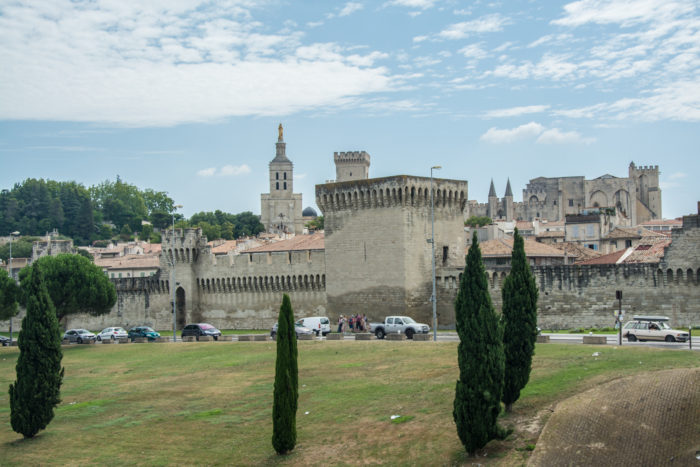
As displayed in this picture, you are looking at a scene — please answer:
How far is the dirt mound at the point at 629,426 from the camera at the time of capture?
2191 cm

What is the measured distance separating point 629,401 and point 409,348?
1669 centimetres

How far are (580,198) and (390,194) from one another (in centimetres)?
13440

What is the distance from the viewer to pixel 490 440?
24094 millimetres

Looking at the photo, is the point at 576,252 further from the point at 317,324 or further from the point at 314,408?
the point at 314,408

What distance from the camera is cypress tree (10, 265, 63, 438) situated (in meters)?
32.9

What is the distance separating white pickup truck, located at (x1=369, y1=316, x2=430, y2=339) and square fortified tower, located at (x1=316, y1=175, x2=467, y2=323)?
21.8ft

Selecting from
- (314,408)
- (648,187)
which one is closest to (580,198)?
(648,187)

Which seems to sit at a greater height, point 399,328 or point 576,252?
point 576,252

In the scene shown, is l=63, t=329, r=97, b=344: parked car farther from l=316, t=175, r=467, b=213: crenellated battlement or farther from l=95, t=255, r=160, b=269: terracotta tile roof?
l=95, t=255, r=160, b=269: terracotta tile roof

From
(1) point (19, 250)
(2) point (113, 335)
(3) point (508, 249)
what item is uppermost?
(1) point (19, 250)

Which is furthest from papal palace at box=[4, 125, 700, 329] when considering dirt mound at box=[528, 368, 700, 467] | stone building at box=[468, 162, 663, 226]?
stone building at box=[468, 162, 663, 226]

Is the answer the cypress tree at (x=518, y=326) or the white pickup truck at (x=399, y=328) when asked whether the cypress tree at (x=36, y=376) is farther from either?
the white pickup truck at (x=399, y=328)

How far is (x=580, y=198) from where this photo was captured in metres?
183

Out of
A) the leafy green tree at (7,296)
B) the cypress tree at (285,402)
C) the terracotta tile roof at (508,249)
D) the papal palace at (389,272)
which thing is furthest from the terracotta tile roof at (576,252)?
the cypress tree at (285,402)
